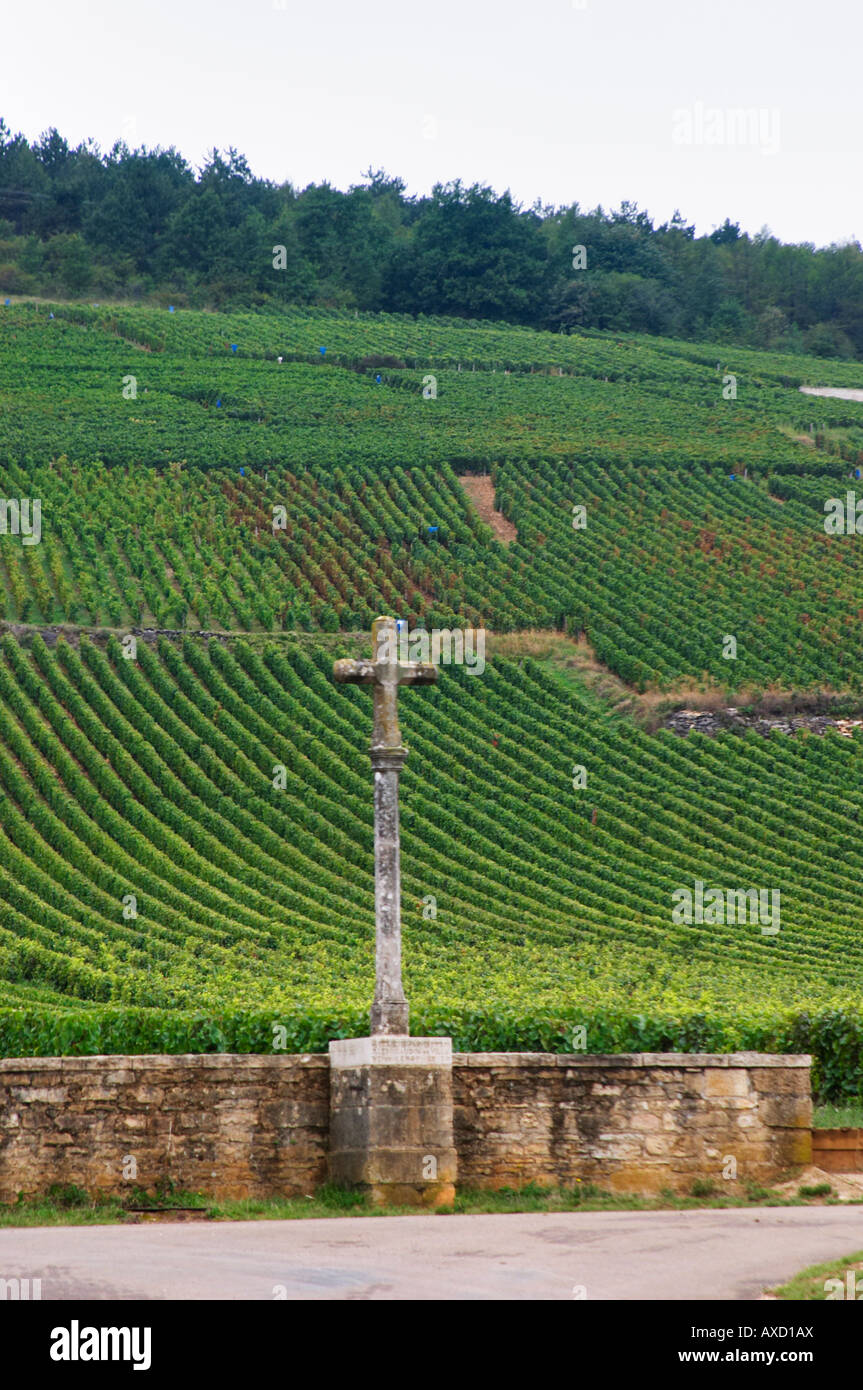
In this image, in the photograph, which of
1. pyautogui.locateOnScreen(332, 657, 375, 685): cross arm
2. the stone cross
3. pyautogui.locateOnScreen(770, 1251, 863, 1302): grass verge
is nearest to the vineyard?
the stone cross

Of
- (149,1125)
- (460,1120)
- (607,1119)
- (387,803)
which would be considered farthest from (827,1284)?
(387,803)

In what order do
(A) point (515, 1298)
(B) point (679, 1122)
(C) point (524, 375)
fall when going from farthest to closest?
(C) point (524, 375) < (B) point (679, 1122) < (A) point (515, 1298)

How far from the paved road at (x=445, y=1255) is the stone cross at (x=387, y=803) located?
1.68 m

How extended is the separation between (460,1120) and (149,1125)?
7.20ft

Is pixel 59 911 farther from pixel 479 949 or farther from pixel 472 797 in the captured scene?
pixel 472 797

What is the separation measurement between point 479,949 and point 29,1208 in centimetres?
2110

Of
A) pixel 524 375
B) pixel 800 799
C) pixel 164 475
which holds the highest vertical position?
pixel 524 375

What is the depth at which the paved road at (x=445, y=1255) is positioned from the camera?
8.08 m

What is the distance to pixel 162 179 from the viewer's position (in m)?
110

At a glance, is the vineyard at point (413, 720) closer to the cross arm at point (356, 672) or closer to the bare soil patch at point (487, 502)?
the bare soil patch at point (487, 502)

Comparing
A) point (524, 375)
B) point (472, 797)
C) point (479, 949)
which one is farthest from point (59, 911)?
point (524, 375)

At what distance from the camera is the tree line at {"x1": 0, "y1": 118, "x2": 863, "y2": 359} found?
103 m

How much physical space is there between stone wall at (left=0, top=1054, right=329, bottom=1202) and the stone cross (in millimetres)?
912

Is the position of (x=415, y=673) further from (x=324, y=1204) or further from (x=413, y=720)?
(x=413, y=720)
